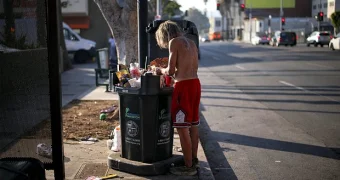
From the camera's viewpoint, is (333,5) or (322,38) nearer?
(322,38)

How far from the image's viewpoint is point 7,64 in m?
3.99

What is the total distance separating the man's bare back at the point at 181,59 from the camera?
5.19m

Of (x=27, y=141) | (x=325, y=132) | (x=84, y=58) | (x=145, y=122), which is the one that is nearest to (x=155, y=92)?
(x=145, y=122)

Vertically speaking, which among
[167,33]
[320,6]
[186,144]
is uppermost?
[320,6]

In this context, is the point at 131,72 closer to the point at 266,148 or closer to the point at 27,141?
the point at 27,141

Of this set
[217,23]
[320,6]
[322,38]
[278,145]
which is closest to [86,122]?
[278,145]

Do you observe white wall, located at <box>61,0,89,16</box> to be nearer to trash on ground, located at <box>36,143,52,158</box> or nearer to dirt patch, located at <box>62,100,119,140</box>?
dirt patch, located at <box>62,100,119,140</box>

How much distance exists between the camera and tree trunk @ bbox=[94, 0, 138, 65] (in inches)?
339

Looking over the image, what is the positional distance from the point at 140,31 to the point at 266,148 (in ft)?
8.88

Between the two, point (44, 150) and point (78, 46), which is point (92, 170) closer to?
point (44, 150)

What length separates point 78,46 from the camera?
2709 cm

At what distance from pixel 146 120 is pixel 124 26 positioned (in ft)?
12.1

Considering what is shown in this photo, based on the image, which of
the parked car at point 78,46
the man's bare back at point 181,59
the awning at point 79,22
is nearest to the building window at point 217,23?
the awning at point 79,22

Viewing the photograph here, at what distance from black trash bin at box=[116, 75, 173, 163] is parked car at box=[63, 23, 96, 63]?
71.4 feet
